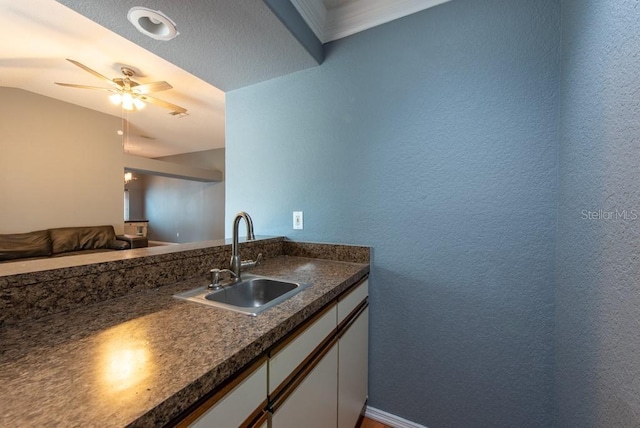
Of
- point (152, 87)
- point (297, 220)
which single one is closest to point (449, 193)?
point (297, 220)

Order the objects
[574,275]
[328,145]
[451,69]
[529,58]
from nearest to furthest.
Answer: [574,275] < [529,58] < [451,69] < [328,145]

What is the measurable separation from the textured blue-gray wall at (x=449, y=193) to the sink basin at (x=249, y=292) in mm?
524

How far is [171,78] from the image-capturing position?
9.41 ft

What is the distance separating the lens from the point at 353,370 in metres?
1.26

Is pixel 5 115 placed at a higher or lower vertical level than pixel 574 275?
higher

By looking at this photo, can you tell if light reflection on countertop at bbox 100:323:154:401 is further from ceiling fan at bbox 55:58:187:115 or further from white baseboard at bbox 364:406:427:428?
ceiling fan at bbox 55:58:187:115

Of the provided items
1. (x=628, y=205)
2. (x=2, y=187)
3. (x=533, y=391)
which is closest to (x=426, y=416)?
(x=533, y=391)

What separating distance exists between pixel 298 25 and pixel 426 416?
7.29 feet

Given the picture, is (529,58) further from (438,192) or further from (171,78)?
(171,78)

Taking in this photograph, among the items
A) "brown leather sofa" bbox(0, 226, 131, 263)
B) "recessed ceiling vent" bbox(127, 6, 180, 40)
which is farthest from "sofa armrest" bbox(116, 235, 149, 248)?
"recessed ceiling vent" bbox(127, 6, 180, 40)

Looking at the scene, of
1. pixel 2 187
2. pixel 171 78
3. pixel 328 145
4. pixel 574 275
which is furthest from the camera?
pixel 2 187

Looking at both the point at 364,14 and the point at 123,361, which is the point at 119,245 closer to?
the point at 123,361

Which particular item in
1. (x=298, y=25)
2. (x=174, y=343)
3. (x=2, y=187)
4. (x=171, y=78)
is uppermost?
(x=171, y=78)

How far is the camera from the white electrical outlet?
171cm
